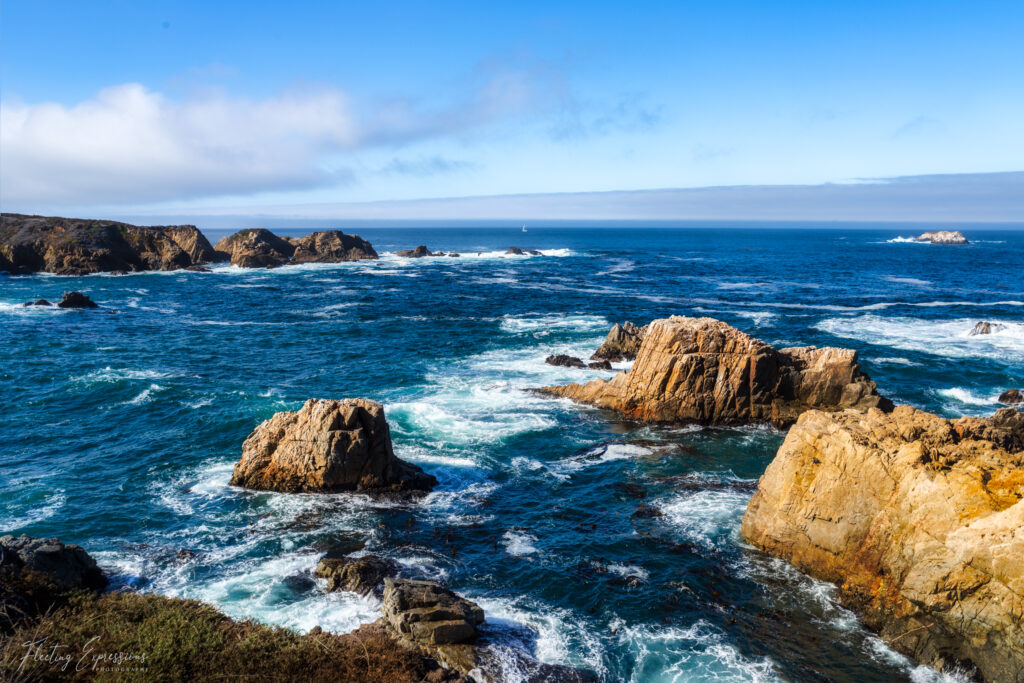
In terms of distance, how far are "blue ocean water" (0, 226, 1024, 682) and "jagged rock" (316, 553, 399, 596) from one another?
647 mm

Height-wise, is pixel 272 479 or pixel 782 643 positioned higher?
pixel 272 479

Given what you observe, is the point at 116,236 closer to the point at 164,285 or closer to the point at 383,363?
the point at 164,285

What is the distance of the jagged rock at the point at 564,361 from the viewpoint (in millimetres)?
47938

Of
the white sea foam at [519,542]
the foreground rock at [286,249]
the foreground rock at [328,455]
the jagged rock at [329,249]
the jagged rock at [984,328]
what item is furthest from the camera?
the jagged rock at [329,249]

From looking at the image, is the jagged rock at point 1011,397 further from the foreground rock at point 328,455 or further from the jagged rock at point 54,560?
the jagged rock at point 54,560

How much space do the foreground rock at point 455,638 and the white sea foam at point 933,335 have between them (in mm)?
50456

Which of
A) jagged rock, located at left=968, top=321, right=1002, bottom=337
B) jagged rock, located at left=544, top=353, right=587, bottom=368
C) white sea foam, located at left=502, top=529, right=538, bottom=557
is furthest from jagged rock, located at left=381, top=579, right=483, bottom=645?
jagged rock, located at left=968, top=321, right=1002, bottom=337

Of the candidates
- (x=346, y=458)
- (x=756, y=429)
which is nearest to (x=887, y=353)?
(x=756, y=429)

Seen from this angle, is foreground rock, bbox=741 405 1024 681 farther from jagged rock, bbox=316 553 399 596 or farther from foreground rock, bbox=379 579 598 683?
jagged rock, bbox=316 553 399 596

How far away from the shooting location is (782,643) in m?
17.4

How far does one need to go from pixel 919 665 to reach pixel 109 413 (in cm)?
4160

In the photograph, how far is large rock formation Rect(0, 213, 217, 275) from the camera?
341 feet

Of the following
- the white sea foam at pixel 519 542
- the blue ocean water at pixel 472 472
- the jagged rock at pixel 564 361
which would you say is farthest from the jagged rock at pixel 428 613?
the jagged rock at pixel 564 361

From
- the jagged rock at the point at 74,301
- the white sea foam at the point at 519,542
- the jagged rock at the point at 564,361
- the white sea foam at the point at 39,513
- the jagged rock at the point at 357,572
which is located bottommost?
the white sea foam at the point at 519,542
